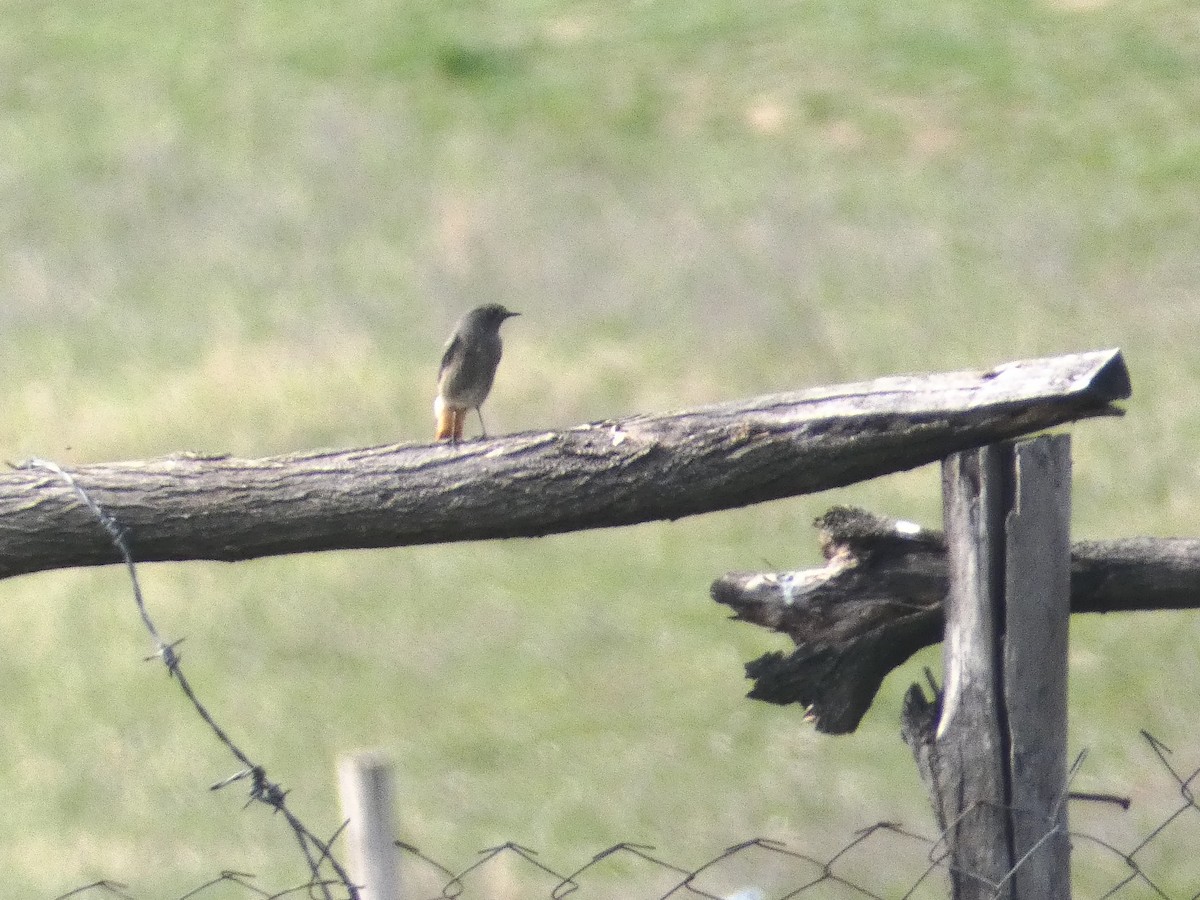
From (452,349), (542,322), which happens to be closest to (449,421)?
(452,349)

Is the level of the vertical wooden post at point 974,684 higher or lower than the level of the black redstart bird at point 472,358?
lower

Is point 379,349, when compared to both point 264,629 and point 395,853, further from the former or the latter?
point 395,853

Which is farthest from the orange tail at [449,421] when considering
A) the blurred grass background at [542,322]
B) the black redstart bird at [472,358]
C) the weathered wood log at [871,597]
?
the weathered wood log at [871,597]

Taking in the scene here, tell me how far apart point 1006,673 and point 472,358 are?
3763 millimetres

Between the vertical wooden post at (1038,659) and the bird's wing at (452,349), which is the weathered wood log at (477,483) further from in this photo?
the bird's wing at (452,349)

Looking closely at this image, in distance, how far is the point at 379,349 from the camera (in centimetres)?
1456

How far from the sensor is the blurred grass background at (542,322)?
29.4 feet

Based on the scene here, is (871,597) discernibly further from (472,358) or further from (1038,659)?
(472,358)

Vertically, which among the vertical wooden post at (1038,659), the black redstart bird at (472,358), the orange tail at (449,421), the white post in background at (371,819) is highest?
the black redstart bird at (472,358)

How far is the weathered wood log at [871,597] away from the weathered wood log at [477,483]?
0.43 feet

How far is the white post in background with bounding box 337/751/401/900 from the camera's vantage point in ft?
10.0

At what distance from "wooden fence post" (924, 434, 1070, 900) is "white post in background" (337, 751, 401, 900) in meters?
0.96

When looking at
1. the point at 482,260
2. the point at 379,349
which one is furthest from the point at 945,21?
the point at 379,349

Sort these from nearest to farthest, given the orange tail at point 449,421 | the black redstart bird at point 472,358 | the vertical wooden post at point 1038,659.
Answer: the vertical wooden post at point 1038,659, the black redstart bird at point 472,358, the orange tail at point 449,421
